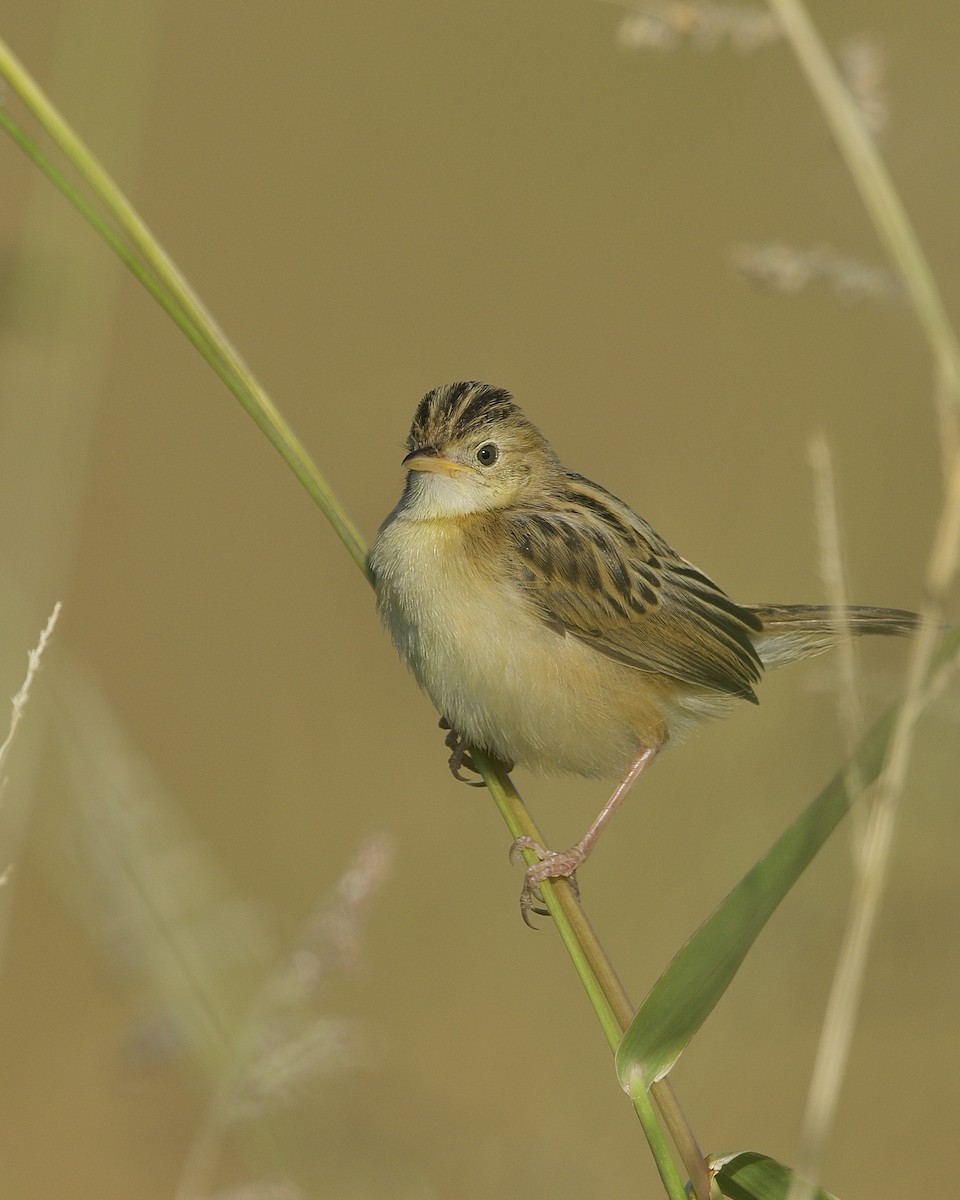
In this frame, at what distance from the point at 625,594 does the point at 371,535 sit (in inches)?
75.4

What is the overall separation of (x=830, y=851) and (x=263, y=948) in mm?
1537

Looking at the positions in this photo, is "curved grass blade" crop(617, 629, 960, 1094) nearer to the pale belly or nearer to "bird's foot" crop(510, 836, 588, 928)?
"bird's foot" crop(510, 836, 588, 928)

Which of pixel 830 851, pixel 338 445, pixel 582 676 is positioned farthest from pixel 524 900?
pixel 338 445

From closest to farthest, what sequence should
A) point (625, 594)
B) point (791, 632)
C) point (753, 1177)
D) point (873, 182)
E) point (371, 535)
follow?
point (873, 182), point (753, 1177), point (625, 594), point (791, 632), point (371, 535)

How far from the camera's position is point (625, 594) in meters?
3.68

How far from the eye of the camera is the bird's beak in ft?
11.7

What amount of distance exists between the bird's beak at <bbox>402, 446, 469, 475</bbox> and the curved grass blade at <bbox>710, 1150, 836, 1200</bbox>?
2013mm

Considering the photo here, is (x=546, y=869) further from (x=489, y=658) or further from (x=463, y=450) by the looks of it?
(x=463, y=450)

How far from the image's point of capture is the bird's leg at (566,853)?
294 cm

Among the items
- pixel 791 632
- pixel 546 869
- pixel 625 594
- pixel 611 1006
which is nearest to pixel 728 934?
pixel 611 1006

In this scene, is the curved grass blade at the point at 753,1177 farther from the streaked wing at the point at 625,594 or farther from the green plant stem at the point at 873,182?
the streaked wing at the point at 625,594

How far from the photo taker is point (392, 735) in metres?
8.54

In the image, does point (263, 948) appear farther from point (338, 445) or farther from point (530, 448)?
point (338, 445)

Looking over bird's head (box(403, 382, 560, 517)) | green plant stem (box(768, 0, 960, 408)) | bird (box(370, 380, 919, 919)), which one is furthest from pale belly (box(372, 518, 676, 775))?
green plant stem (box(768, 0, 960, 408))
